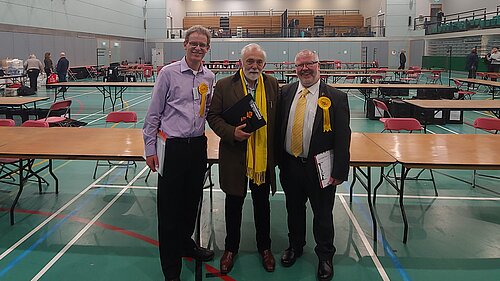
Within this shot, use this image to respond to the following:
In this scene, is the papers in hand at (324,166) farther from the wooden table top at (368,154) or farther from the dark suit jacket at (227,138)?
the wooden table top at (368,154)

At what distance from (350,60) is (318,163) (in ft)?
107

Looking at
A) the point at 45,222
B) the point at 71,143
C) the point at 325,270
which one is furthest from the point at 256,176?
the point at 45,222

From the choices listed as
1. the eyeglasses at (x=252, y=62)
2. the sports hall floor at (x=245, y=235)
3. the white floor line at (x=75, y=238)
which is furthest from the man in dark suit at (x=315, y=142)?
the white floor line at (x=75, y=238)

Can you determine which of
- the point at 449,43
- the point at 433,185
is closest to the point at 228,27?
the point at 449,43

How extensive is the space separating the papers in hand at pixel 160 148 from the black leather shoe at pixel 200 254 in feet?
2.98

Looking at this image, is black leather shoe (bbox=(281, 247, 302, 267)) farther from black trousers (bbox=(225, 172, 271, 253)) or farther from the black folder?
the black folder

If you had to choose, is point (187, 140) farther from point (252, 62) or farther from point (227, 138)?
point (252, 62)

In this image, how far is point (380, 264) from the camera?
142 inches

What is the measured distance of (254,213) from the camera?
344cm

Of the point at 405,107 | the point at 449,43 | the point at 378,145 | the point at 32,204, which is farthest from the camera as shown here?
the point at 449,43

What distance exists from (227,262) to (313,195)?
0.89 m

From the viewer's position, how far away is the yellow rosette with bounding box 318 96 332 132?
10.1 ft

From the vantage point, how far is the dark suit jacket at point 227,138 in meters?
3.15

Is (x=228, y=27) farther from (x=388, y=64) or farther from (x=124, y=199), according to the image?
(x=124, y=199)
